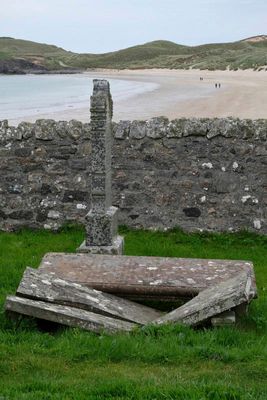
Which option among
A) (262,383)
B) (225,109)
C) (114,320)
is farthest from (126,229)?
(225,109)

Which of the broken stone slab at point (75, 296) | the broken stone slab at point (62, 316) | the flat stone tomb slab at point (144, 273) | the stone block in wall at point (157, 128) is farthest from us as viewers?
the stone block in wall at point (157, 128)

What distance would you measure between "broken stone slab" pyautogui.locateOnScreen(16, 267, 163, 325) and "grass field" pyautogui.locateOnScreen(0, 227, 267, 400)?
11.3 inches

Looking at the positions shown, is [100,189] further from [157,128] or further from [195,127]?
[195,127]

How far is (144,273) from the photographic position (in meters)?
7.50

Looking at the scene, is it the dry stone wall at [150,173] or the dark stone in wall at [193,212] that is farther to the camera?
the dark stone in wall at [193,212]

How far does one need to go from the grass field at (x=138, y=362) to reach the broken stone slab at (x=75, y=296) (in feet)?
0.94

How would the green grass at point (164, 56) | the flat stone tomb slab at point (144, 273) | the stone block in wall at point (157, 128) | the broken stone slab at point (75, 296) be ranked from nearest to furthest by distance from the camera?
1. the broken stone slab at point (75, 296)
2. the flat stone tomb slab at point (144, 273)
3. the stone block in wall at point (157, 128)
4. the green grass at point (164, 56)

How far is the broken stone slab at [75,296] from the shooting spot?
6570mm

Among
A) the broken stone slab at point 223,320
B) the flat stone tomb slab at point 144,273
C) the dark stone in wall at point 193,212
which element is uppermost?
the flat stone tomb slab at point 144,273

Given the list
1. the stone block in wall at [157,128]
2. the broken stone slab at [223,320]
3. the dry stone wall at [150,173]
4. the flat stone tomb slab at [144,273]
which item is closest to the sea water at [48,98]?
the dry stone wall at [150,173]

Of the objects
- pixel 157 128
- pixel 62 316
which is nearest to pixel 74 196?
pixel 157 128

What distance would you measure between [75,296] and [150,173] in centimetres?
454

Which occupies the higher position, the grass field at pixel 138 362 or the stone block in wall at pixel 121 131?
the stone block in wall at pixel 121 131

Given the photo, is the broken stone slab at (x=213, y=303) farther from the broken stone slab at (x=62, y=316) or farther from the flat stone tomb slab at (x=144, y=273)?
the broken stone slab at (x=62, y=316)
